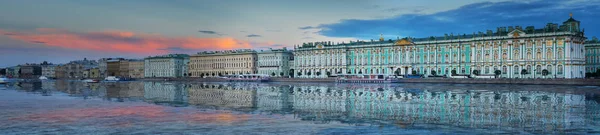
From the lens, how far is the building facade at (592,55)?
85.3m

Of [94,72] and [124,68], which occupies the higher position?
[124,68]

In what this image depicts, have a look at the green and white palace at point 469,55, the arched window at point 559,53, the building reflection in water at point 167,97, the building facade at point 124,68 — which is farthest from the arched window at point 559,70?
the building facade at point 124,68

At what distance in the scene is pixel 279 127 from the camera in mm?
16594

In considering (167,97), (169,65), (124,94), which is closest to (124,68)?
(169,65)

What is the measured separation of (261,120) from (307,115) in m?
2.66

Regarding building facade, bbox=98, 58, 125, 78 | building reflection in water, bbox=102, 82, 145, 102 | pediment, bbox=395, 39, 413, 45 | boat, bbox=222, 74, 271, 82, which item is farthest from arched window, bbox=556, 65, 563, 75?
building facade, bbox=98, 58, 125, 78

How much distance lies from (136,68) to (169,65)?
76.2 feet

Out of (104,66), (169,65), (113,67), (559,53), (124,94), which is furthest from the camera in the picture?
(104,66)

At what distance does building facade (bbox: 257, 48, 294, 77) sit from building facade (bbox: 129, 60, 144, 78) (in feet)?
179

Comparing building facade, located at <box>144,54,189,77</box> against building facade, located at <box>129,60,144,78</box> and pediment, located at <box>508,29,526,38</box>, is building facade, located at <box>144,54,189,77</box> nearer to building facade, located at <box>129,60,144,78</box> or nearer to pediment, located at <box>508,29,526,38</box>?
building facade, located at <box>129,60,144,78</box>

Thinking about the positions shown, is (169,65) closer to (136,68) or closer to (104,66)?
(136,68)

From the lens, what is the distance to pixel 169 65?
143250mm

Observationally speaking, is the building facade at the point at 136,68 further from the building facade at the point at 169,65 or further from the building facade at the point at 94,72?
the building facade at the point at 94,72

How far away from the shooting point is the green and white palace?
227 ft
